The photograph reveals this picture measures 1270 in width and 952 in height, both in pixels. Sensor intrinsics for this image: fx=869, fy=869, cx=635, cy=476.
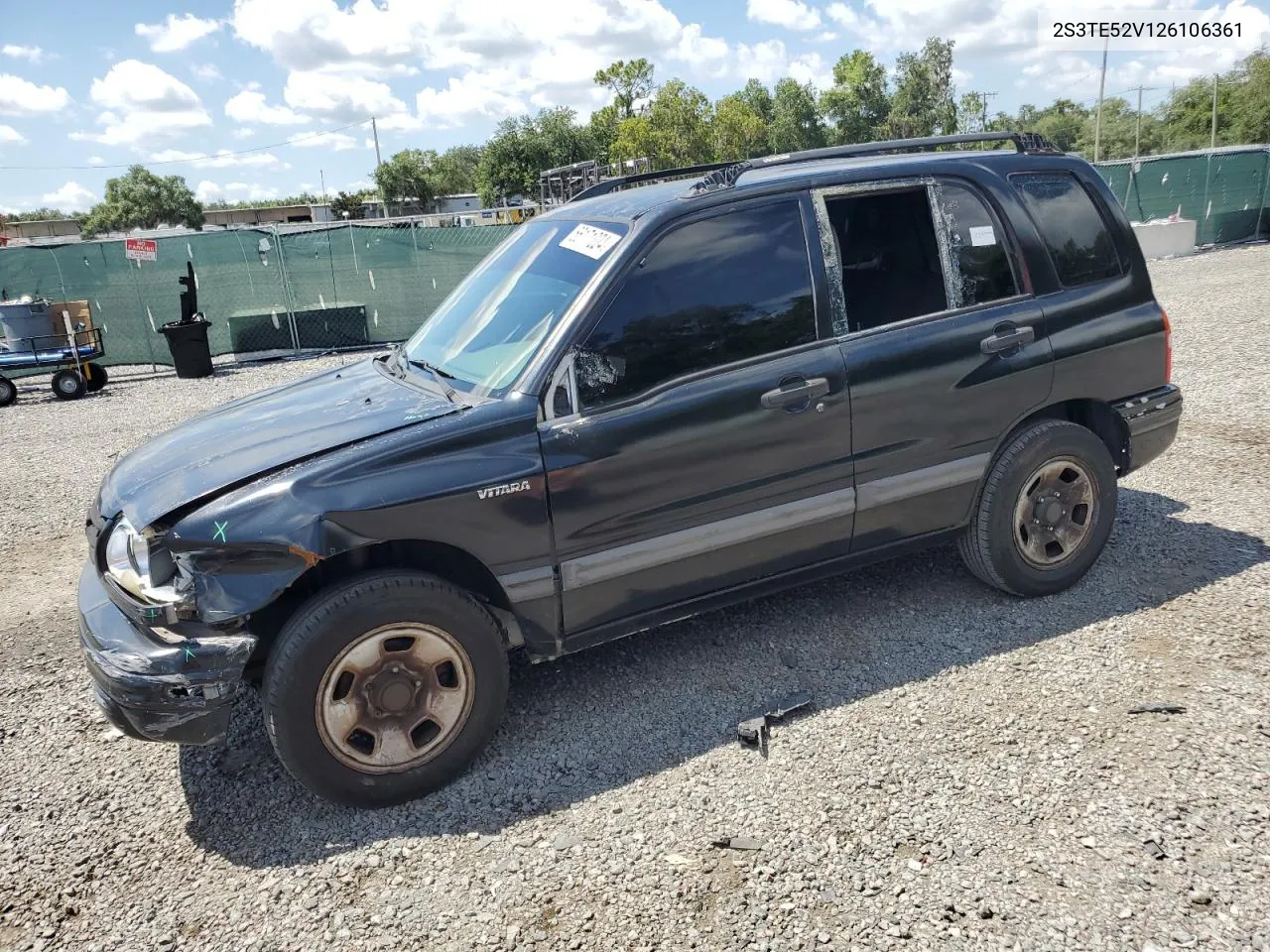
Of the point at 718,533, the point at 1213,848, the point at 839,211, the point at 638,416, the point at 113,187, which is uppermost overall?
the point at 113,187

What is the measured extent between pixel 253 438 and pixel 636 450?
1.46 metres

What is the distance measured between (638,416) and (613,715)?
1252mm

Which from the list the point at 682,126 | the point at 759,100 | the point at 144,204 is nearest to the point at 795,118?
the point at 759,100

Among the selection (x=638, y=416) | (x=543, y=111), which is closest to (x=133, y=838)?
(x=638, y=416)

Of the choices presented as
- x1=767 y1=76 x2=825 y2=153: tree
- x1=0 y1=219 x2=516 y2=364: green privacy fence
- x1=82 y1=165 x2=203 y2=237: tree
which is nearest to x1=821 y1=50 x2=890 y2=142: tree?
x1=767 y1=76 x2=825 y2=153: tree

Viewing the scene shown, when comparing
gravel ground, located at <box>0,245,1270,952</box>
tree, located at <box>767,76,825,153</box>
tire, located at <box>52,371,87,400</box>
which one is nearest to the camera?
gravel ground, located at <box>0,245,1270,952</box>

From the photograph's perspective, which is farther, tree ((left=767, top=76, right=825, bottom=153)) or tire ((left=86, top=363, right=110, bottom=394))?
tree ((left=767, top=76, right=825, bottom=153))

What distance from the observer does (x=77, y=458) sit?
8.80m

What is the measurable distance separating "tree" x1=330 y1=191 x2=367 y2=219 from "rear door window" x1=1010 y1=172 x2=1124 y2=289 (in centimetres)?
9092

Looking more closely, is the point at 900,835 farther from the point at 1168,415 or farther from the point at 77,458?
the point at 77,458

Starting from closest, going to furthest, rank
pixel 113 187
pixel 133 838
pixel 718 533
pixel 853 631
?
pixel 133 838, pixel 718 533, pixel 853 631, pixel 113 187

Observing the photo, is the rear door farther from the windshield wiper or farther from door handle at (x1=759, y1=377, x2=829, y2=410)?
the windshield wiper

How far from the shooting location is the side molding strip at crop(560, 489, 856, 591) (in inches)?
127

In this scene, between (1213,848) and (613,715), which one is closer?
(1213,848)
